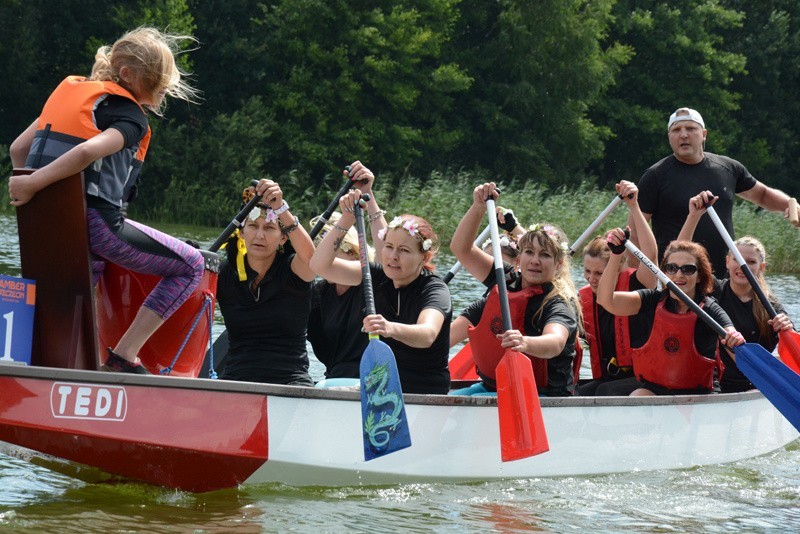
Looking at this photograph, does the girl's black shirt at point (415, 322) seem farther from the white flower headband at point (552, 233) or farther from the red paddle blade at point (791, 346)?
the red paddle blade at point (791, 346)

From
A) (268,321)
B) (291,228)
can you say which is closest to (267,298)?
(268,321)

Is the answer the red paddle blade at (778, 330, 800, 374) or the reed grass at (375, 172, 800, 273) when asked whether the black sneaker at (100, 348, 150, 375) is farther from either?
the reed grass at (375, 172, 800, 273)

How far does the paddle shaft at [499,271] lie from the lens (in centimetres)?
513

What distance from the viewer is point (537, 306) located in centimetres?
543

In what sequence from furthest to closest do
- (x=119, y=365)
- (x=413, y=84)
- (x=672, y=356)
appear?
(x=413, y=84) → (x=672, y=356) → (x=119, y=365)

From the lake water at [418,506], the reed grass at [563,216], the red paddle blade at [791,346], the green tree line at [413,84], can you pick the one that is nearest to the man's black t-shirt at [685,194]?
the red paddle blade at [791,346]

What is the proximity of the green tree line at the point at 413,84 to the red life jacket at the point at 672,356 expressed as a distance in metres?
18.4

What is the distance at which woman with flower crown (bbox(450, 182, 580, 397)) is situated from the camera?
5.32 meters

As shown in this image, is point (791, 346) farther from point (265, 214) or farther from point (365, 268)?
point (265, 214)

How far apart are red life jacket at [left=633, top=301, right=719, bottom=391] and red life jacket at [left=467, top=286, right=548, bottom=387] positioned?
694mm

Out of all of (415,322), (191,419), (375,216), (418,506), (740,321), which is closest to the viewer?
(191,419)

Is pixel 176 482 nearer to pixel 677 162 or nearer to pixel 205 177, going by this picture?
pixel 677 162

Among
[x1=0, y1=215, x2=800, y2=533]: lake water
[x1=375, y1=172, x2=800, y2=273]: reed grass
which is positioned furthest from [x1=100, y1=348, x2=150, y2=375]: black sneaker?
[x1=375, y1=172, x2=800, y2=273]: reed grass

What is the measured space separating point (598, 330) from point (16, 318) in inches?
122
